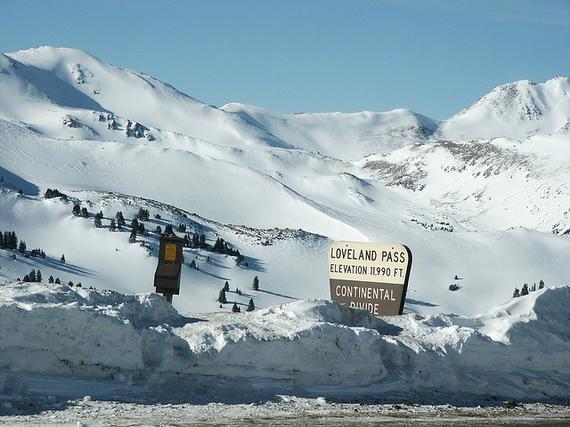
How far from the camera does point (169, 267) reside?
2200 cm

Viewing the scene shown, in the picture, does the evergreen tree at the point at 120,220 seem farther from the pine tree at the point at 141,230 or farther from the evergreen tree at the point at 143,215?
the evergreen tree at the point at 143,215

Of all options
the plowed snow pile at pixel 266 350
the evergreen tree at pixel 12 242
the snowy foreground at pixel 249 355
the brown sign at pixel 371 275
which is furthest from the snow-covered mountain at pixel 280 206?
the snowy foreground at pixel 249 355

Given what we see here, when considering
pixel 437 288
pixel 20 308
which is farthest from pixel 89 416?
pixel 437 288

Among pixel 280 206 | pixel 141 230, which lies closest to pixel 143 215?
pixel 141 230

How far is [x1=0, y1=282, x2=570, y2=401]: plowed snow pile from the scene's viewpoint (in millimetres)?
15156

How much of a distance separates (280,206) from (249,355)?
96.3 metres

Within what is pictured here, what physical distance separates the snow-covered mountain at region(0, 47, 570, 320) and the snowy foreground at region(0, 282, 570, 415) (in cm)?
3480

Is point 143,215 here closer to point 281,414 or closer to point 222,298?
point 222,298

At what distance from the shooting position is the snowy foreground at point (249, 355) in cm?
1499

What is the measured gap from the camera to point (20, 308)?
15.1m

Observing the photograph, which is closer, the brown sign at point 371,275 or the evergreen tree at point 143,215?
the brown sign at point 371,275

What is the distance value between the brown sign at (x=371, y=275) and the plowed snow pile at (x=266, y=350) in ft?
10.2

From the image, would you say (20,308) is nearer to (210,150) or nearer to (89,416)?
(89,416)

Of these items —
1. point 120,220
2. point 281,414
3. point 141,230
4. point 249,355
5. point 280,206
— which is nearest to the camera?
point 281,414
